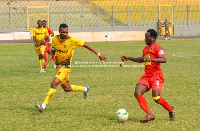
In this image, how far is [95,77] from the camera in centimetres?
1705

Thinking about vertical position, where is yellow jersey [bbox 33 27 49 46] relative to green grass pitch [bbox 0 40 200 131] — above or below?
above

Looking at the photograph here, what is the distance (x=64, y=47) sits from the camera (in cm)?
1073

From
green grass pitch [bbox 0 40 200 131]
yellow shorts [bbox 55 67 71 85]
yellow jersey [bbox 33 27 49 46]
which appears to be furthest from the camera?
yellow jersey [bbox 33 27 49 46]

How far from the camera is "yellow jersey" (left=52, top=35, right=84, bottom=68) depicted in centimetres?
1073

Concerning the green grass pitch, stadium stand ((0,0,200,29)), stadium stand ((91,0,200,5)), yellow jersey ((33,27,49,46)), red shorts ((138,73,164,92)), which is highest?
stadium stand ((91,0,200,5))

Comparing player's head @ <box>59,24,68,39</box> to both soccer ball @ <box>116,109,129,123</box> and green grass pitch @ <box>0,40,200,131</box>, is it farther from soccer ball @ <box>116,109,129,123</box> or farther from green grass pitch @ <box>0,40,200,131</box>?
soccer ball @ <box>116,109,129,123</box>

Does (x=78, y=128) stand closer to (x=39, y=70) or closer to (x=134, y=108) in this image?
(x=134, y=108)

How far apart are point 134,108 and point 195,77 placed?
661 centimetres

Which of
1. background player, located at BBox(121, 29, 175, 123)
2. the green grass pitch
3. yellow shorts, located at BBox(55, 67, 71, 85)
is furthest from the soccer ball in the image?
yellow shorts, located at BBox(55, 67, 71, 85)

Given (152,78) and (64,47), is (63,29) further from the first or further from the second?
(152,78)

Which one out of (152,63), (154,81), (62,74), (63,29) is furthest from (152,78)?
(63,29)

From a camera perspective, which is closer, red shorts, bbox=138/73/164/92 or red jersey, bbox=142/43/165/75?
red shorts, bbox=138/73/164/92

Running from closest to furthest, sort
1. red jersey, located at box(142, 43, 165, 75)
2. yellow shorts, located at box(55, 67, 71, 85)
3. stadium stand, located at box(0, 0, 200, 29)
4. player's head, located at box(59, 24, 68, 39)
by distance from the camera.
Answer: red jersey, located at box(142, 43, 165, 75), player's head, located at box(59, 24, 68, 39), yellow shorts, located at box(55, 67, 71, 85), stadium stand, located at box(0, 0, 200, 29)

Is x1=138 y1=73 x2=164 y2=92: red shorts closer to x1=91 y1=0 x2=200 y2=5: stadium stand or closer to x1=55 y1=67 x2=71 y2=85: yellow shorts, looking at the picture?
x1=55 y1=67 x2=71 y2=85: yellow shorts
